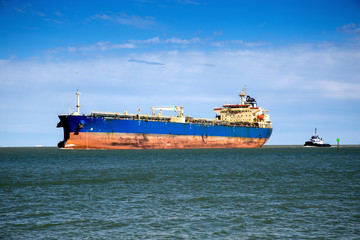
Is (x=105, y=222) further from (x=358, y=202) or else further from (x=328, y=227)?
(x=358, y=202)

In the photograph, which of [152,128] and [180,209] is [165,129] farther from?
[180,209]

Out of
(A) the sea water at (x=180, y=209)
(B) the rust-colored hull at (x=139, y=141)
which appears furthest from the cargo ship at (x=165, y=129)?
(A) the sea water at (x=180, y=209)

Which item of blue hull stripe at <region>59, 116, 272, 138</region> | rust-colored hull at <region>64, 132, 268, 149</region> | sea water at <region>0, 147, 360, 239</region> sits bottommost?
sea water at <region>0, 147, 360, 239</region>

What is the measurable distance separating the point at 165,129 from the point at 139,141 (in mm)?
5406

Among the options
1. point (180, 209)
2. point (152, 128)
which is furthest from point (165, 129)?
point (180, 209)

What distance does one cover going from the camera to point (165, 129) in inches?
2304

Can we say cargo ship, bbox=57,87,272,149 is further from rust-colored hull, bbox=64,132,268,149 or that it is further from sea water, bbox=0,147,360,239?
sea water, bbox=0,147,360,239

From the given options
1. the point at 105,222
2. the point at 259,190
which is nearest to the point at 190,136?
the point at 259,190

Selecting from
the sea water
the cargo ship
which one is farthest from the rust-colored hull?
the sea water

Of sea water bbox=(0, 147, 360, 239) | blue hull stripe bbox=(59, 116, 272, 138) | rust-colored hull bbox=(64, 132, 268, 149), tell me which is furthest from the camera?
rust-colored hull bbox=(64, 132, 268, 149)

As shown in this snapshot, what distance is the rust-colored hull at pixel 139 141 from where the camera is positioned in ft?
167

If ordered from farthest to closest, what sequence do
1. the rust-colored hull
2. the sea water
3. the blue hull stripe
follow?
1. the rust-colored hull
2. the blue hull stripe
3. the sea water

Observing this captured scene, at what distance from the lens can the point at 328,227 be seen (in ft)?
36.3

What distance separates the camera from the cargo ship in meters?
50.6
